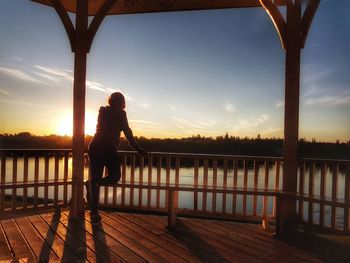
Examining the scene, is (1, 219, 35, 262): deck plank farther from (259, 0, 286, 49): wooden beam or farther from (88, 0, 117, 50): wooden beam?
(259, 0, 286, 49): wooden beam

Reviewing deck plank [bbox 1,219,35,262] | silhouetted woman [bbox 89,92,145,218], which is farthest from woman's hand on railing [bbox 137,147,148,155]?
deck plank [bbox 1,219,35,262]

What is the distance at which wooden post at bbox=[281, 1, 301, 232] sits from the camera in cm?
435

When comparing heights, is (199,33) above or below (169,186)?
above

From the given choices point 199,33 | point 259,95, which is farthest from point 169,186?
point 259,95

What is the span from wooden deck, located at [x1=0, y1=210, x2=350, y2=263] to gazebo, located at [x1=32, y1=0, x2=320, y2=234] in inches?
18.8

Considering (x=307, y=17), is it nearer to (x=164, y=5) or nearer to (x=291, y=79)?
(x=291, y=79)

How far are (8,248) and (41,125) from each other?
1185 centimetres

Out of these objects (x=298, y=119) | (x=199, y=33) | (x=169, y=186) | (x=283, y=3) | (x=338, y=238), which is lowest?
(x=338, y=238)

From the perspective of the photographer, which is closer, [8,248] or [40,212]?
[8,248]

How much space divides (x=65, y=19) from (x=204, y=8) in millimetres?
2128

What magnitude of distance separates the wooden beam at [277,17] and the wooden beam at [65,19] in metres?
2.58

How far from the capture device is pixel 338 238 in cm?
435

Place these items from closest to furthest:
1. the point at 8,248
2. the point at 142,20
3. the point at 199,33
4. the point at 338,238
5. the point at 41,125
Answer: the point at 8,248, the point at 338,238, the point at 142,20, the point at 199,33, the point at 41,125

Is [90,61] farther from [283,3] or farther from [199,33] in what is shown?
[199,33]
